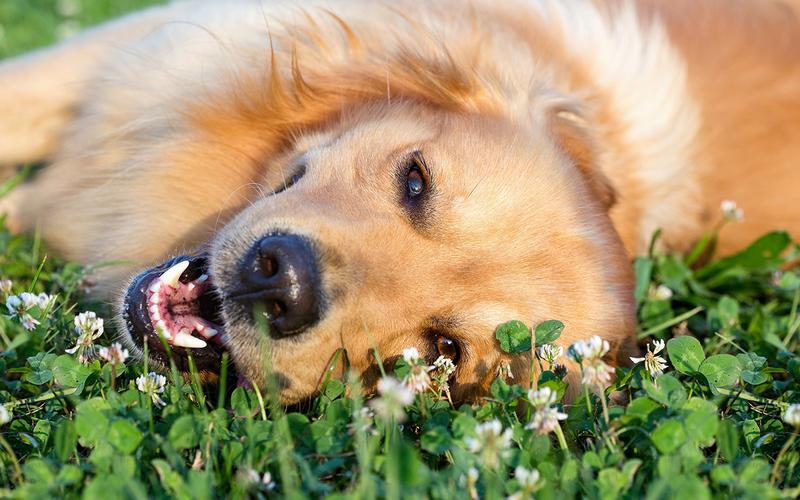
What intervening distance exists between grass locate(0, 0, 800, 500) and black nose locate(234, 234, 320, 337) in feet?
0.66

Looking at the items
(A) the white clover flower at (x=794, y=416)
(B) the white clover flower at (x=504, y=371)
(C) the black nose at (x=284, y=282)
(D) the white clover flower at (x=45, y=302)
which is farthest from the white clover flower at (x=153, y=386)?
(A) the white clover flower at (x=794, y=416)

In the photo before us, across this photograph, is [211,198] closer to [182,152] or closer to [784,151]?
[182,152]

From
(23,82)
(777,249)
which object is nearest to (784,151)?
(777,249)

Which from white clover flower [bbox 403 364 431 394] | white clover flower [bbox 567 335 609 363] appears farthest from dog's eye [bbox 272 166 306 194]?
white clover flower [bbox 567 335 609 363]

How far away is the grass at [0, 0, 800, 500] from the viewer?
1.77 metres

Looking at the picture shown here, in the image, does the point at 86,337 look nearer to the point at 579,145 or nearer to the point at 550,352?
the point at 550,352

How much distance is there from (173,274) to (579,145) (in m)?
1.51

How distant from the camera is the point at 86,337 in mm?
2229

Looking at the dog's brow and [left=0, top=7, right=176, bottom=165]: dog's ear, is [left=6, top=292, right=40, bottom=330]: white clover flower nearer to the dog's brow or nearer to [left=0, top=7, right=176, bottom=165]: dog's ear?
the dog's brow

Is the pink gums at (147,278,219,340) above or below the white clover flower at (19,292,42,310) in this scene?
below

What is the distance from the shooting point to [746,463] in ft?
6.28

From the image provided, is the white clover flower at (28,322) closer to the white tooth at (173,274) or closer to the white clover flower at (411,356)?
the white tooth at (173,274)

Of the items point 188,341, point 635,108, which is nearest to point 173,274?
point 188,341

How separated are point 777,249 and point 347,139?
6.76ft
